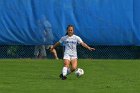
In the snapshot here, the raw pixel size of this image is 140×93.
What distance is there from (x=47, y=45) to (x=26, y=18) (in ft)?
3.99

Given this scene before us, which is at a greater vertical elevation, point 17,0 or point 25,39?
point 17,0

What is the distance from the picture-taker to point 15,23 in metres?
21.3

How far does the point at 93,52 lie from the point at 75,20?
1.40 meters

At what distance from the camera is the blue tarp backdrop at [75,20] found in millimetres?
21203

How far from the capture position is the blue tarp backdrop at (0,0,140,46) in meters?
21.2

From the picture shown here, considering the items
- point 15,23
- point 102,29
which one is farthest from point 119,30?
point 15,23
